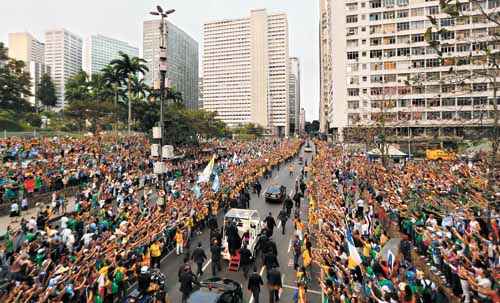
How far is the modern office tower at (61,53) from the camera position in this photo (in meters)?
153

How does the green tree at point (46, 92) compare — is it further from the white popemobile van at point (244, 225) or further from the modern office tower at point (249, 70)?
the modern office tower at point (249, 70)

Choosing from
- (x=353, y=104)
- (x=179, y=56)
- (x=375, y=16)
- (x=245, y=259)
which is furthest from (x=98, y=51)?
(x=245, y=259)

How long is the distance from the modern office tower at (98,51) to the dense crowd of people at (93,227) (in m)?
158

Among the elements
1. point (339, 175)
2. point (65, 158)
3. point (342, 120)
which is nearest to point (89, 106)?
point (65, 158)

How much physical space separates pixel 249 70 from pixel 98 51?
81.6 metres

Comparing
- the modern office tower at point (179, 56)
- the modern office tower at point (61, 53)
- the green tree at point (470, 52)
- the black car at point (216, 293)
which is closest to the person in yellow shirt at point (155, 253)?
the black car at point (216, 293)

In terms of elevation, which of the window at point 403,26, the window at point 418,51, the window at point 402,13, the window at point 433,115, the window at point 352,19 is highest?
the window at point 352,19

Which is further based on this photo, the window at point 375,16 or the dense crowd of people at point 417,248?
the window at point 375,16

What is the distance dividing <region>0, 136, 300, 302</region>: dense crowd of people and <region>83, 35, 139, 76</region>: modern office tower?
15771 cm

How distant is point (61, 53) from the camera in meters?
155

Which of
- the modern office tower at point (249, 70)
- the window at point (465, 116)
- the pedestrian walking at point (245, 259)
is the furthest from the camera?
the modern office tower at point (249, 70)

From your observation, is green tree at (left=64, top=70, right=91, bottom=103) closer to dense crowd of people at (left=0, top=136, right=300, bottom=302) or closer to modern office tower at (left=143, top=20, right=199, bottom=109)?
dense crowd of people at (left=0, top=136, right=300, bottom=302)

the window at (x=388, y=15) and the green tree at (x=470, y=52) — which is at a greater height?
the window at (x=388, y=15)

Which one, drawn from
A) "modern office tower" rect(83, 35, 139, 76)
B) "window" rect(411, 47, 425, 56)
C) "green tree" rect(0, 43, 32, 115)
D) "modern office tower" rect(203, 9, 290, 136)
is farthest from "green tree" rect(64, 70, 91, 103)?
"modern office tower" rect(203, 9, 290, 136)
